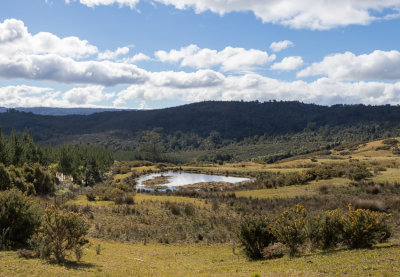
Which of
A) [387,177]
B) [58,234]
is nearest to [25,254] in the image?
[58,234]

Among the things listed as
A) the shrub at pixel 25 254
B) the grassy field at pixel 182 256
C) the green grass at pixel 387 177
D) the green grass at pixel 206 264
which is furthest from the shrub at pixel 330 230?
the green grass at pixel 387 177

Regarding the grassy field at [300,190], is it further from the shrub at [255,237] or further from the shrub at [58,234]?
the shrub at [58,234]

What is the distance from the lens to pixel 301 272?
1025 cm

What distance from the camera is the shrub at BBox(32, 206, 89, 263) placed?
12.5 m

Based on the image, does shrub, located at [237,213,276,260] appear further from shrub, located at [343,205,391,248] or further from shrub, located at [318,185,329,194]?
shrub, located at [318,185,329,194]

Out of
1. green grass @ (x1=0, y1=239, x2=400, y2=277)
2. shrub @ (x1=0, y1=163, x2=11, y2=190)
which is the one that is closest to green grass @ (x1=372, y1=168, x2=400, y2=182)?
green grass @ (x1=0, y1=239, x2=400, y2=277)

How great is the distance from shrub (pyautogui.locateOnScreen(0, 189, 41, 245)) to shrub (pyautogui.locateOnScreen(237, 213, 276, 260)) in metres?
9.95

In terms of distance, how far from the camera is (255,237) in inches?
581

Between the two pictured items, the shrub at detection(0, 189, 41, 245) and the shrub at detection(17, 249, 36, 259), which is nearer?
the shrub at detection(17, 249, 36, 259)

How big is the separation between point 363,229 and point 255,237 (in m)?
4.74

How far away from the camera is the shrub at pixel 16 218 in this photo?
45.9 feet

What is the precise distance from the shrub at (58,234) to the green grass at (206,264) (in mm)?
561

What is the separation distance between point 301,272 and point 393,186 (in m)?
28.8

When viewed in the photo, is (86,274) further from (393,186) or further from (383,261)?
(393,186)
